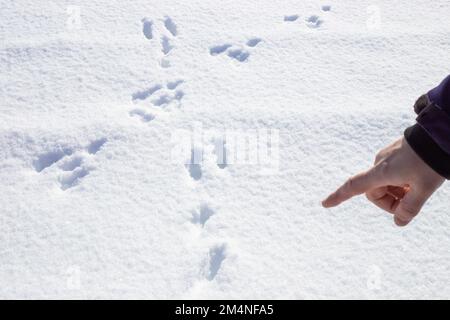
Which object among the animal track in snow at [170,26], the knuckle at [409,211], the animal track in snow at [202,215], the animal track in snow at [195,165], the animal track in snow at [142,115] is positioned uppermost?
the knuckle at [409,211]

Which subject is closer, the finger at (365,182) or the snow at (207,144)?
the finger at (365,182)

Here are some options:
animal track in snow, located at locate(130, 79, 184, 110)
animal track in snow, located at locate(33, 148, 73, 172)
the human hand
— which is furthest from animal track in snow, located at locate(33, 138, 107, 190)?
the human hand

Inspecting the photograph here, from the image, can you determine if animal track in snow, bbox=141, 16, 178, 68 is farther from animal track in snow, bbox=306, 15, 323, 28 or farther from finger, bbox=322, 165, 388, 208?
finger, bbox=322, 165, 388, 208

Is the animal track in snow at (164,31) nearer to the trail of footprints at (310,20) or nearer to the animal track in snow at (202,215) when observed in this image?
the trail of footprints at (310,20)

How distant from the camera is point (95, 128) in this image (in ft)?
5.85

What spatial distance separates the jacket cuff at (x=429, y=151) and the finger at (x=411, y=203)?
6 centimetres

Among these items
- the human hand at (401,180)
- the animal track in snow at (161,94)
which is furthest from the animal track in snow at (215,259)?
the animal track in snow at (161,94)

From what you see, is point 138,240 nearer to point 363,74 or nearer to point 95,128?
point 95,128

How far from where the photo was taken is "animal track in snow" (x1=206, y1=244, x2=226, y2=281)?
4.54 ft

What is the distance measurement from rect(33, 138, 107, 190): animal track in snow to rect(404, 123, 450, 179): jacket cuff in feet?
3.54

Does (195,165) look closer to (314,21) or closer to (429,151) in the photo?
(429,151)

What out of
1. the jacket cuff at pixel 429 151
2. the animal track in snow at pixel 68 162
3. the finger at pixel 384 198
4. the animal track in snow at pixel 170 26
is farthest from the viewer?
the animal track in snow at pixel 170 26

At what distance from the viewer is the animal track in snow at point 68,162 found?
163cm

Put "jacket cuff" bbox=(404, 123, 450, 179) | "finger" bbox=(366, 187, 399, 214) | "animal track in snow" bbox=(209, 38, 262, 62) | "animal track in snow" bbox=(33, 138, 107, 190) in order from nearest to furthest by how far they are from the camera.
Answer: "jacket cuff" bbox=(404, 123, 450, 179), "finger" bbox=(366, 187, 399, 214), "animal track in snow" bbox=(33, 138, 107, 190), "animal track in snow" bbox=(209, 38, 262, 62)
